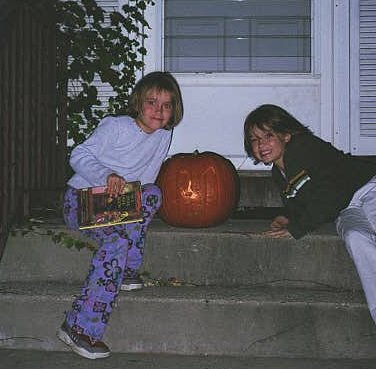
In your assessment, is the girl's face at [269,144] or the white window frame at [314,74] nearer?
the girl's face at [269,144]

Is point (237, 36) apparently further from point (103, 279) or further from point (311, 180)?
point (103, 279)

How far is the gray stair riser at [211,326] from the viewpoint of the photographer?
7.79ft

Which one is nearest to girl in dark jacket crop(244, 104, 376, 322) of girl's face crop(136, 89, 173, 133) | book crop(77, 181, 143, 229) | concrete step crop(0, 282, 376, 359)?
concrete step crop(0, 282, 376, 359)

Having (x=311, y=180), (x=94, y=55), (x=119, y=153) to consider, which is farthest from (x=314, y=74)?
(x=119, y=153)

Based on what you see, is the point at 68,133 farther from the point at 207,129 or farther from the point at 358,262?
the point at 358,262

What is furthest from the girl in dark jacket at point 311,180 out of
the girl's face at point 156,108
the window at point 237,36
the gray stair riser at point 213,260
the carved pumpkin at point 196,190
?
the window at point 237,36

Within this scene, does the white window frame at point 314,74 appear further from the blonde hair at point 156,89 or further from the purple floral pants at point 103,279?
the purple floral pants at point 103,279

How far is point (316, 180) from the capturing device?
266cm

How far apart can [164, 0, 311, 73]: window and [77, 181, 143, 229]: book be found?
198 centimetres

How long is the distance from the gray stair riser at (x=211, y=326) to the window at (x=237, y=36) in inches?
91.0

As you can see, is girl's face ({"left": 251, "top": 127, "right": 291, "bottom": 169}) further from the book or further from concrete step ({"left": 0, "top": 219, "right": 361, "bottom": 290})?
the book

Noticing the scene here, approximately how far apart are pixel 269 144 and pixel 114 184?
2.71 feet

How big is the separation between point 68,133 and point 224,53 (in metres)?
1.33

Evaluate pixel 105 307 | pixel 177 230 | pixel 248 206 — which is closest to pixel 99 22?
pixel 248 206
